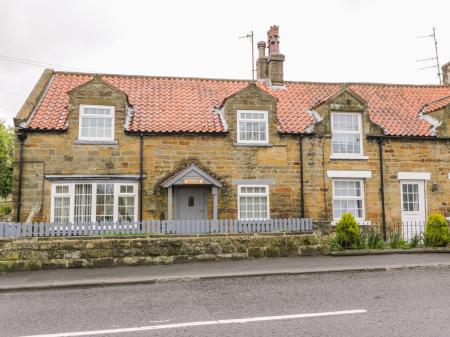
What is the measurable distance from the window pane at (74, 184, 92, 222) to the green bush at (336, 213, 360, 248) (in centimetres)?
961

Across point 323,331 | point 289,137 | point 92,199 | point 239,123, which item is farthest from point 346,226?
point 92,199

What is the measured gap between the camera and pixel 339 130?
58.5 feet

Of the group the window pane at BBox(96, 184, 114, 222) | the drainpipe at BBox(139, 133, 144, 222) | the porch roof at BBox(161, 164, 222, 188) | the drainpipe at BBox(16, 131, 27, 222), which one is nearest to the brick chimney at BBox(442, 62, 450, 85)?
the porch roof at BBox(161, 164, 222, 188)

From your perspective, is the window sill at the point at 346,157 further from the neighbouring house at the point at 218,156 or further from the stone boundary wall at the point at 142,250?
the stone boundary wall at the point at 142,250

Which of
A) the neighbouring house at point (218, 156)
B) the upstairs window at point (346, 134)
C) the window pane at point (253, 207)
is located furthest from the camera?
the upstairs window at point (346, 134)

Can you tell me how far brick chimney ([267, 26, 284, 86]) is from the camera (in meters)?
20.9

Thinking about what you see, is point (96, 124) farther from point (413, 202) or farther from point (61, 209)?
point (413, 202)

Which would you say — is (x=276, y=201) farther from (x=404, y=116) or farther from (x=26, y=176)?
(x=26, y=176)

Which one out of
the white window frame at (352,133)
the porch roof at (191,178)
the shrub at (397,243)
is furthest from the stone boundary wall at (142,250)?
the white window frame at (352,133)

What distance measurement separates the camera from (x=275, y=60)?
2089 cm

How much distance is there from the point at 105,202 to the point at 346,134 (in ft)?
36.2

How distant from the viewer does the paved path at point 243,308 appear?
566cm

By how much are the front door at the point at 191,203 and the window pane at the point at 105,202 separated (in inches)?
103

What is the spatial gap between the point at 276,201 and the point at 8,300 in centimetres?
1101
